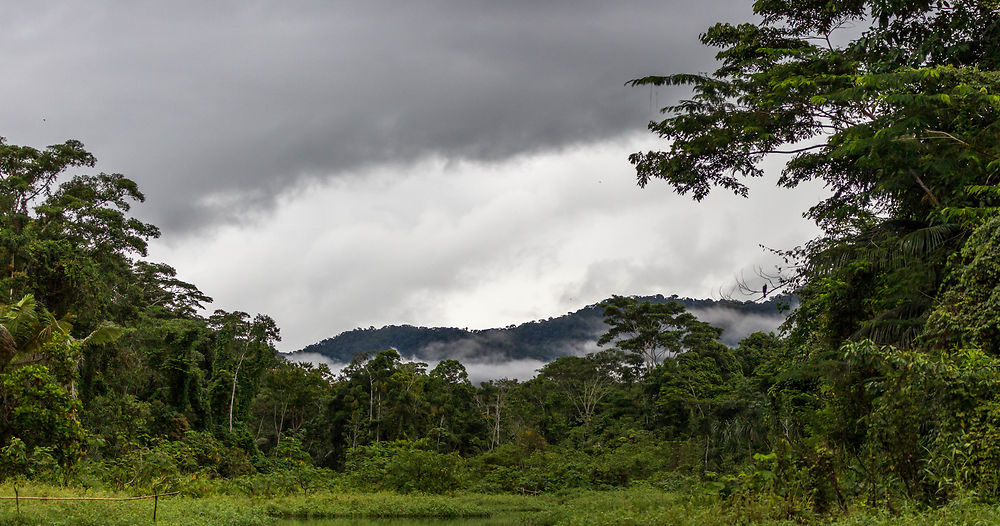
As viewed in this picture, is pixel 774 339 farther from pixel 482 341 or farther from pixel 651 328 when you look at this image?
pixel 482 341

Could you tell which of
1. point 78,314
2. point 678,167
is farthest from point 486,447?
point 678,167

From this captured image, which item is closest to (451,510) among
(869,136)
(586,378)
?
(869,136)

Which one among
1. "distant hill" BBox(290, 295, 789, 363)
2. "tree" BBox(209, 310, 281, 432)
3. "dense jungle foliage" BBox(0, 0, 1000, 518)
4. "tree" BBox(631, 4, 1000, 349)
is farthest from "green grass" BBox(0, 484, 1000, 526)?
"distant hill" BBox(290, 295, 789, 363)

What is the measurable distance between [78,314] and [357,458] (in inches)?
514

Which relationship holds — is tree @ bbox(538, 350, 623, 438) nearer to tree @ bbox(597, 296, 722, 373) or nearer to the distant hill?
tree @ bbox(597, 296, 722, 373)

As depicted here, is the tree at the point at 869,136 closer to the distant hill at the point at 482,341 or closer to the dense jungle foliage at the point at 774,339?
the dense jungle foliage at the point at 774,339

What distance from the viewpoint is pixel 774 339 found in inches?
883

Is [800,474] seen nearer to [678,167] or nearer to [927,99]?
[927,99]

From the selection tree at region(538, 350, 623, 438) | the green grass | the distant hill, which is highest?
the distant hill

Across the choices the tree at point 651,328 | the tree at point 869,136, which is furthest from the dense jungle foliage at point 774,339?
the tree at point 651,328

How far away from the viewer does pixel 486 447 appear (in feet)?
148

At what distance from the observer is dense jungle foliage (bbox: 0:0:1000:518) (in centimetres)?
898

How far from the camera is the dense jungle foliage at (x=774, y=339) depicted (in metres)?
8.98

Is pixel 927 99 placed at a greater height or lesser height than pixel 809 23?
lesser
